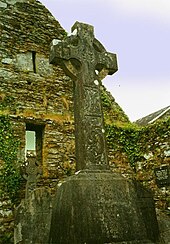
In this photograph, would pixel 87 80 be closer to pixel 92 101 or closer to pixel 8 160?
pixel 92 101

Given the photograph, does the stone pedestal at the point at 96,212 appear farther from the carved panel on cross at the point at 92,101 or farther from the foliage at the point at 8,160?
the foliage at the point at 8,160

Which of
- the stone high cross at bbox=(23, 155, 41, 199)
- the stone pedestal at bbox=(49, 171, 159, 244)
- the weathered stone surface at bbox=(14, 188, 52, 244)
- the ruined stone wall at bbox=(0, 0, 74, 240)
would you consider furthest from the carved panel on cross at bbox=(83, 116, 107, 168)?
the ruined stone wall at bbox=(0, 0, 74, 240)

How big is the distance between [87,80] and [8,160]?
3.58 meters

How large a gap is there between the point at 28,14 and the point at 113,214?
7.36m

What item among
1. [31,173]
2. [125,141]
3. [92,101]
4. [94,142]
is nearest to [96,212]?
[94,142]

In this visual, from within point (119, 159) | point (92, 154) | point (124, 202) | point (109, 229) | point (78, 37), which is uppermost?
point (78, 37)

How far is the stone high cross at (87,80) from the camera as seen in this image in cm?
388

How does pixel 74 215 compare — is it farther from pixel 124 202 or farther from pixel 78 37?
pixel 78 37

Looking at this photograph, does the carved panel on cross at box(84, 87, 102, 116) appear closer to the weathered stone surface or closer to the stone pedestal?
the stone pedestal

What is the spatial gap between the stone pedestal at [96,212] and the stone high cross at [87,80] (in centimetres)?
34

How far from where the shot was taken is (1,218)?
6379mm

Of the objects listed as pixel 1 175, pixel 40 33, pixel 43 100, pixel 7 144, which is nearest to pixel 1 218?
pixel 1 175

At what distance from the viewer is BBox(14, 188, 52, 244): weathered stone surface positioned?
4.10 m

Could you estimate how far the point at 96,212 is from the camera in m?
3.25
